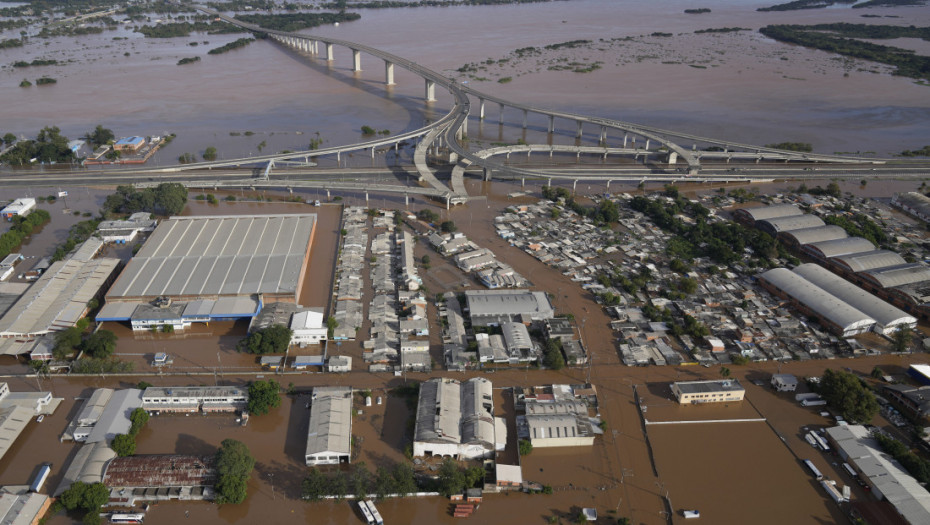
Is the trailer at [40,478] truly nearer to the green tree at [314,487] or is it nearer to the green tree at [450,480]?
the green tree at [314,487]

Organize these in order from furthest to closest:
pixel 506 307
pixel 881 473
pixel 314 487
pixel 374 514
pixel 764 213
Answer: pixel 764 213 < pixel 506 307 < pixel 881 473 < pixel 314 487 < pixel 374 514

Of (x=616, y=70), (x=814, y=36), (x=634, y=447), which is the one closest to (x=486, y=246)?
(x=634, y=447)

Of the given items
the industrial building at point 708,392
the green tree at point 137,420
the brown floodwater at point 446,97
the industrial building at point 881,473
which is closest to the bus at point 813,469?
the industrial building at point 881,473

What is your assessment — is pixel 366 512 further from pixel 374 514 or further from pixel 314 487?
pixel 314 487

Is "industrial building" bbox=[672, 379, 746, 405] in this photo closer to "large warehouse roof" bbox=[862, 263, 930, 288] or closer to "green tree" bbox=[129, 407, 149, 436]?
"large warehouse roof" bbox=[862, 263, 930, 288]

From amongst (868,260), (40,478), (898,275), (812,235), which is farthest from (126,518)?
(812,235)

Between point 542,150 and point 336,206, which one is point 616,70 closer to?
point 542,150
